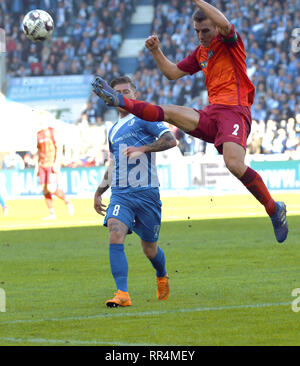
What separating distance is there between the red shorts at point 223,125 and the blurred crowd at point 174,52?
2000cm

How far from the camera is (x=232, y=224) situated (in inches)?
659

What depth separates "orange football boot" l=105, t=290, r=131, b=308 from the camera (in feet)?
25.1

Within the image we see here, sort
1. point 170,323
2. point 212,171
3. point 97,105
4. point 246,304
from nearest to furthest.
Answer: point 170,323, point 246,304, point 212,171, point 97,105

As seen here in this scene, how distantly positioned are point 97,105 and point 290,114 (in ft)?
25.5

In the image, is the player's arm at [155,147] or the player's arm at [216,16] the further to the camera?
the player's arm at [155,147]

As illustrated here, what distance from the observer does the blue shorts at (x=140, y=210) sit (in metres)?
8.03

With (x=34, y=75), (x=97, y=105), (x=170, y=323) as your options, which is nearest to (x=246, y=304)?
(x=170, y=323)

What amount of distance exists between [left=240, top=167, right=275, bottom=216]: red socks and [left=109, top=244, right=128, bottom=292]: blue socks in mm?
1307

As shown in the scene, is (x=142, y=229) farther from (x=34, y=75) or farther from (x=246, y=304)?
(x=34, y=75)
